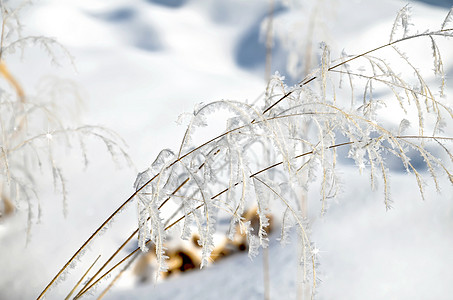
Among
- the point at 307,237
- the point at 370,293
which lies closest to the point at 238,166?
the point at 307,237

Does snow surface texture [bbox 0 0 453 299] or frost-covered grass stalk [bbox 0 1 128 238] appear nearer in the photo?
frost-covered grass stalk [bbox 0 1 128 238]

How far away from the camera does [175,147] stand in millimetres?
1817

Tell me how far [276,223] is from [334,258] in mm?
257

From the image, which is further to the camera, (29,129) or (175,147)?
(175,147)

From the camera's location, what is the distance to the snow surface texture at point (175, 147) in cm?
118

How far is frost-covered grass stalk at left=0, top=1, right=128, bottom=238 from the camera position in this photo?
71cm

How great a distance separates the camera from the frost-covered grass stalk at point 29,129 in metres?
0.71

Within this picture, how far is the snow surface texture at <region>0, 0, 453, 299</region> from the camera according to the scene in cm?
118

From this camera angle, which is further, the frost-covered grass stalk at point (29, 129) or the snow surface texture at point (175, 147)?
the snow surface texture at point (175, 147)

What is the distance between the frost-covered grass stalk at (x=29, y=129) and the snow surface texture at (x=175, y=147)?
184mm

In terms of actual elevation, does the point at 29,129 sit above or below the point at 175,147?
above

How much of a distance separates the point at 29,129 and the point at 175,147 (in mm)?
607

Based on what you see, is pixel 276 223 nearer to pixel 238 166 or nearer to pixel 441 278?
pixel 441 278

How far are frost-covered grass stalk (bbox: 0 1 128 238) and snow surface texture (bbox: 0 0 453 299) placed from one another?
0.18 m
